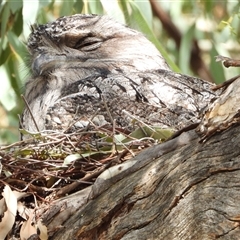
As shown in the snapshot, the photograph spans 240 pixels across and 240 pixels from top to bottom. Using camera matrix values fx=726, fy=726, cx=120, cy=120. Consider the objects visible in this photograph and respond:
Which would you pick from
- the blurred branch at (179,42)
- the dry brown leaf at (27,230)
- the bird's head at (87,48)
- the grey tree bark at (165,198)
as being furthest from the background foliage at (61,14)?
the dry brown leaf at (27,230)

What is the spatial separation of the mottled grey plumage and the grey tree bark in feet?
1.64

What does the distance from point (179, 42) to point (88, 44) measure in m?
3.03

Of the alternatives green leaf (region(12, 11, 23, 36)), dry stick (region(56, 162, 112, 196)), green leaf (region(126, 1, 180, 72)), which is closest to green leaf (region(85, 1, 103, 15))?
green leaf (region(126, 1, 180, 72))

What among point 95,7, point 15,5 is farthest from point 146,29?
point 15,5

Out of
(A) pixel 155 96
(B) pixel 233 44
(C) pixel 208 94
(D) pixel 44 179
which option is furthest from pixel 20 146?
(B) pixel 233 44

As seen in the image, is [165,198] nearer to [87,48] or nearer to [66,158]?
[66,158]

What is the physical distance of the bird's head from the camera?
13.7 feet

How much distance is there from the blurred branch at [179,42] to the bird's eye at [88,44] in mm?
2948

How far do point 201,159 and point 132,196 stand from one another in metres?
0.33

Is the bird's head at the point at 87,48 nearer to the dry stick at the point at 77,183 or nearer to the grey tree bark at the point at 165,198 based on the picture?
the dry stick at the point at 77,183

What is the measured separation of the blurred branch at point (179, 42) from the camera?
721 cm

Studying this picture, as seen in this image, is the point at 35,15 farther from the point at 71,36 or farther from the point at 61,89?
the point at 61,89

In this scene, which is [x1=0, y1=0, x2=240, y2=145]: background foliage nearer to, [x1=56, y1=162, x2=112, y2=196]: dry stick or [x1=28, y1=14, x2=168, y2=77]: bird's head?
[x1=28, y1=14, x2=168, y2=77]: bird's head

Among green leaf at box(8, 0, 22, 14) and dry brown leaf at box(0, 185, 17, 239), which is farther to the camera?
green leaf at box(8, 0, 22, 14)
